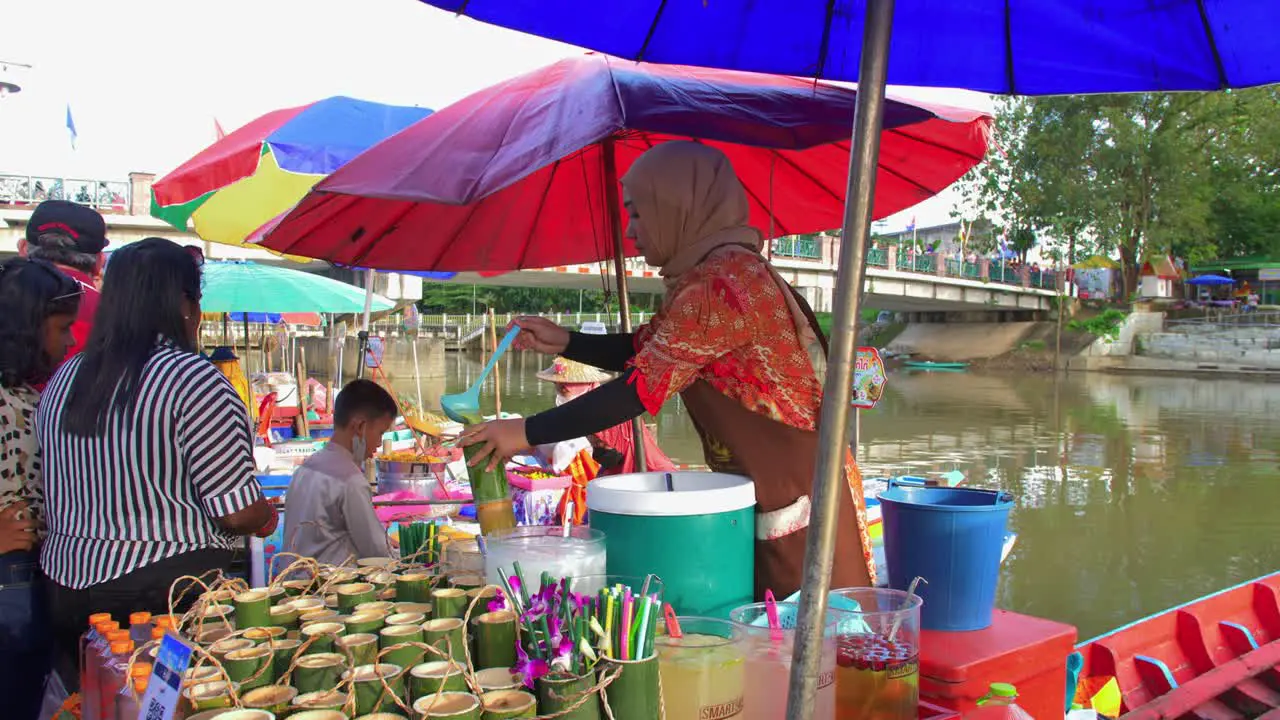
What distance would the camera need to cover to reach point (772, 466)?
1806 millimetres

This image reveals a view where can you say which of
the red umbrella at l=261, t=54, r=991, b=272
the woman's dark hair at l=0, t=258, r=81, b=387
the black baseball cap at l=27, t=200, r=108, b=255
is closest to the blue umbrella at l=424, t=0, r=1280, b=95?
the red umbrella at l=261, t=54, r=991, b=272

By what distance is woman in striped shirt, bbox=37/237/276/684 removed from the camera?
2.05m

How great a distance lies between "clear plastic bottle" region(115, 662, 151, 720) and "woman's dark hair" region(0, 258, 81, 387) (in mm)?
1405

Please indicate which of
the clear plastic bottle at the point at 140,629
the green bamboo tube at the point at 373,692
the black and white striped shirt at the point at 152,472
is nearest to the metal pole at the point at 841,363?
the green bamboo tube at the point at 373,692

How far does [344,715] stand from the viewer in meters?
1.19

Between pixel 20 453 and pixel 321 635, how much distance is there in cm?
160

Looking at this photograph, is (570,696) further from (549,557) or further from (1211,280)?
(1211,280)

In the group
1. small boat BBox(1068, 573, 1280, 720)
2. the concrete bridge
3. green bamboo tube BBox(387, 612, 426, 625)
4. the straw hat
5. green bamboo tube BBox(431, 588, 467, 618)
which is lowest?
small boat BBox(1068, 573, 1280, 720)

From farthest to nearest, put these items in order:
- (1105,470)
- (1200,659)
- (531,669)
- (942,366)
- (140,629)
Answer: (942,366), (1105,470), (1200,659), (140,629), (531,669)

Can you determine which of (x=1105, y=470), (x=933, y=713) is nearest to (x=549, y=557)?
Answer: (x=933, y=713)

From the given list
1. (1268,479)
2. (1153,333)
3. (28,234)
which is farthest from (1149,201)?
(28,234)

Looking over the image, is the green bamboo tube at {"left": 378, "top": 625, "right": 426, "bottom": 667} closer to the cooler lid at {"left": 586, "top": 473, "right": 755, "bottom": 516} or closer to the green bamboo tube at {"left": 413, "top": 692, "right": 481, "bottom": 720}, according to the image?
the green bamboo tube at {"left": 413, "top": 692, "right": 481, "bottom": 720}

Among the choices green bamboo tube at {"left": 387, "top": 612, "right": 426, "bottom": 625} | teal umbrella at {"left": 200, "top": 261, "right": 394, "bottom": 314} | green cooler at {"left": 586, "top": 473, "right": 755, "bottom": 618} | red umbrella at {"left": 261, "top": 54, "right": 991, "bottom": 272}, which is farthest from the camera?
teal umbrella at {"left": 200, "top": 261, "right": 394, "bottom": 314}

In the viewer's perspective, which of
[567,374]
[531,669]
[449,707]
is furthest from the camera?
[567,374]
